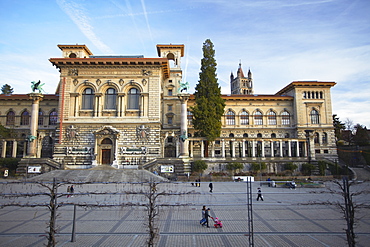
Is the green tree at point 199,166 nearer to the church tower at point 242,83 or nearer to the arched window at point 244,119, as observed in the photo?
the arched window at point 244,119

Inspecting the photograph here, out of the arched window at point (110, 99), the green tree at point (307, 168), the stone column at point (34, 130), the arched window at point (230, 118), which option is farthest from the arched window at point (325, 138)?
the stone column at point (34, 130)

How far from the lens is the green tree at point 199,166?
128ft

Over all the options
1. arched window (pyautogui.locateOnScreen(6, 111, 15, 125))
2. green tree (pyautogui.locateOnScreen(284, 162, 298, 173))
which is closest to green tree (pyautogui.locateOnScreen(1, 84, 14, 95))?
arched window (pyautogui.locateOnScreen(6, 111, 15, 125))

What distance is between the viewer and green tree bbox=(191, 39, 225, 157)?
141ft

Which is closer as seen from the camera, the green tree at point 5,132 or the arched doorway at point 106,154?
the arched doorway at point 106,154

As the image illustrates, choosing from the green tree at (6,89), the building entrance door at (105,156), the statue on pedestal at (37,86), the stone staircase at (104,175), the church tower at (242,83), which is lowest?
the stone staircase at (104,175)

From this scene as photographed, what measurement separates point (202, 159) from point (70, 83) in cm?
2364

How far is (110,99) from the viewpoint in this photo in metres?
44.0

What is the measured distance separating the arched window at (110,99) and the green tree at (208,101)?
12388mm

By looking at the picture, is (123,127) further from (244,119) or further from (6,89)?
(6,89)

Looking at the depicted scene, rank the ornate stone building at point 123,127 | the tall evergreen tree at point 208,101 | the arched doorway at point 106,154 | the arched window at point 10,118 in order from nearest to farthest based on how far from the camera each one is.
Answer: the ornate stone building at point 123,127, the arched doorway at point 106,154, the tall evergreen tree at point 208,101, the arched window at point 10,118

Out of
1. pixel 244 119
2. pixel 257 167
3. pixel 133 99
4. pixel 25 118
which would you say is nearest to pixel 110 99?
pixel 133 99

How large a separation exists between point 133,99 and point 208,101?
38.7 feet

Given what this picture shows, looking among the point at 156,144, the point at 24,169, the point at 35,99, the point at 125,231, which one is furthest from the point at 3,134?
the point at 125,231
